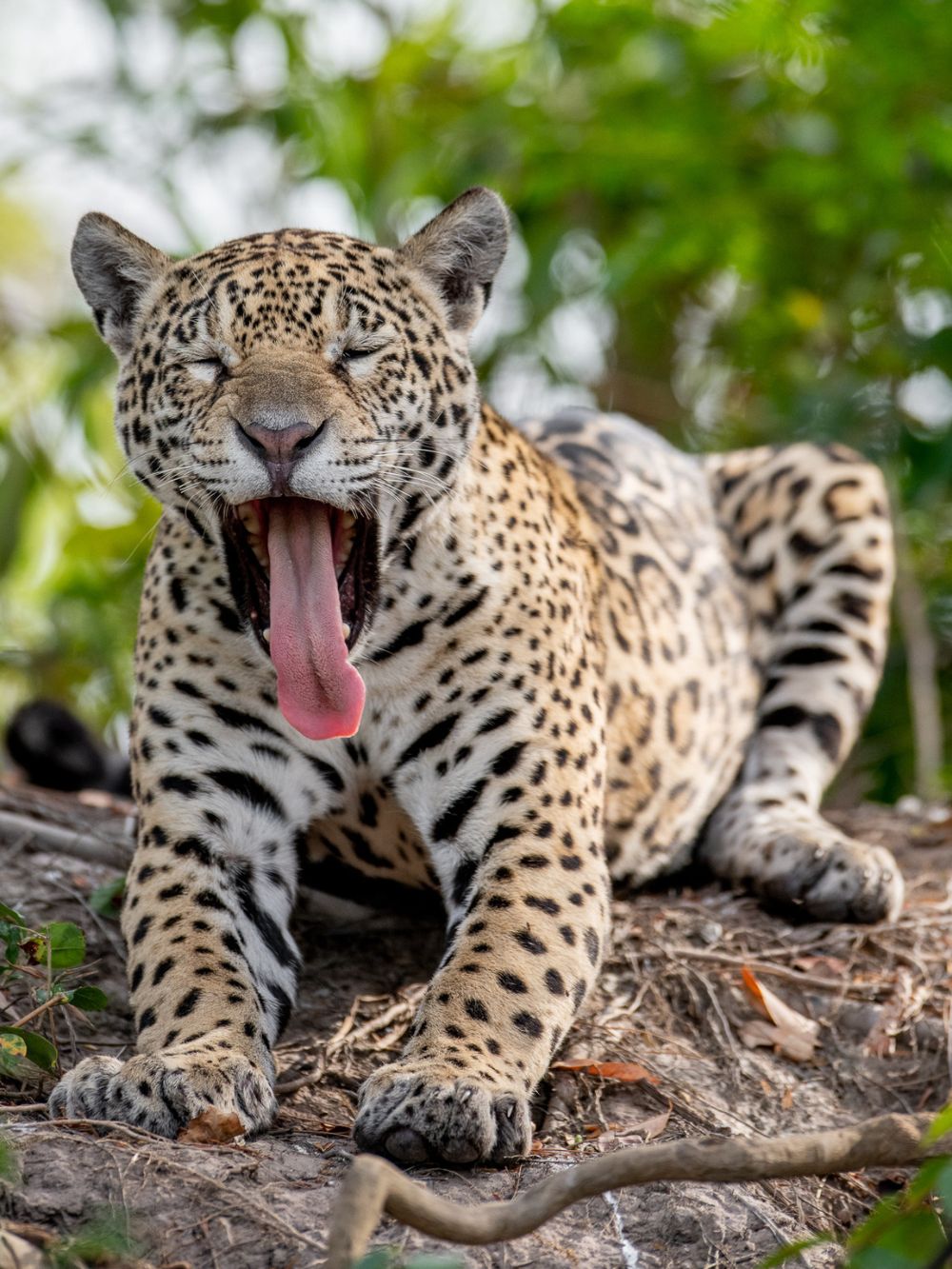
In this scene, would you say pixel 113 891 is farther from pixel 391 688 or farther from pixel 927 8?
pixel 927 8

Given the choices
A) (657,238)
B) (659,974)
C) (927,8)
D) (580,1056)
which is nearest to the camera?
(580,1056)

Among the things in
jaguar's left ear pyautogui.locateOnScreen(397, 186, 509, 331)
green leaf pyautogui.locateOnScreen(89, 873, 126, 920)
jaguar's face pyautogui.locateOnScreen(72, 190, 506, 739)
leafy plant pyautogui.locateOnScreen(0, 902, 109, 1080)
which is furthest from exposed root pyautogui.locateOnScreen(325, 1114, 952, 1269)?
jaguar's left ear pyautogui.locateOnScreen(397, 186, 509, 331)

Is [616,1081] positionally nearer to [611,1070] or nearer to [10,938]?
[611,1070]

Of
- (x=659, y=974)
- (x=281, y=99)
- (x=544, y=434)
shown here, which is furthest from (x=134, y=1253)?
(x=281, y=99)

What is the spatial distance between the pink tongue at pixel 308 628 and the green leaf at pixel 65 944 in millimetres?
939

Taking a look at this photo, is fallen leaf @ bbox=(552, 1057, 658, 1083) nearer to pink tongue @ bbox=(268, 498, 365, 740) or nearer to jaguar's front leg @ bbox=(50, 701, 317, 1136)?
jaguar's front leg @ bbox=(50, 701, 317, 1136)

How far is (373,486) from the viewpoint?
531 cm

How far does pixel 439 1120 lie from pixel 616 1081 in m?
1.10

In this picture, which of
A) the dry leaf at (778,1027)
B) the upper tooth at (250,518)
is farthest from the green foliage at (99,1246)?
the dry leaf at (778,1027)

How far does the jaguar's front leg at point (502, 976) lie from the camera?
4484 mm

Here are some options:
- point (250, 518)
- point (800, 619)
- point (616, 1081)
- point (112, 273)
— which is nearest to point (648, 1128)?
point (616, 1081)

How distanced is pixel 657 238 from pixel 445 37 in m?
3.57

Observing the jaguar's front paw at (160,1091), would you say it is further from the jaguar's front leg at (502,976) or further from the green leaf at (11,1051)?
the jaguar's front leg at (502,976)

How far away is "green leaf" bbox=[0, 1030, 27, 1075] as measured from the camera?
4.57 meters
